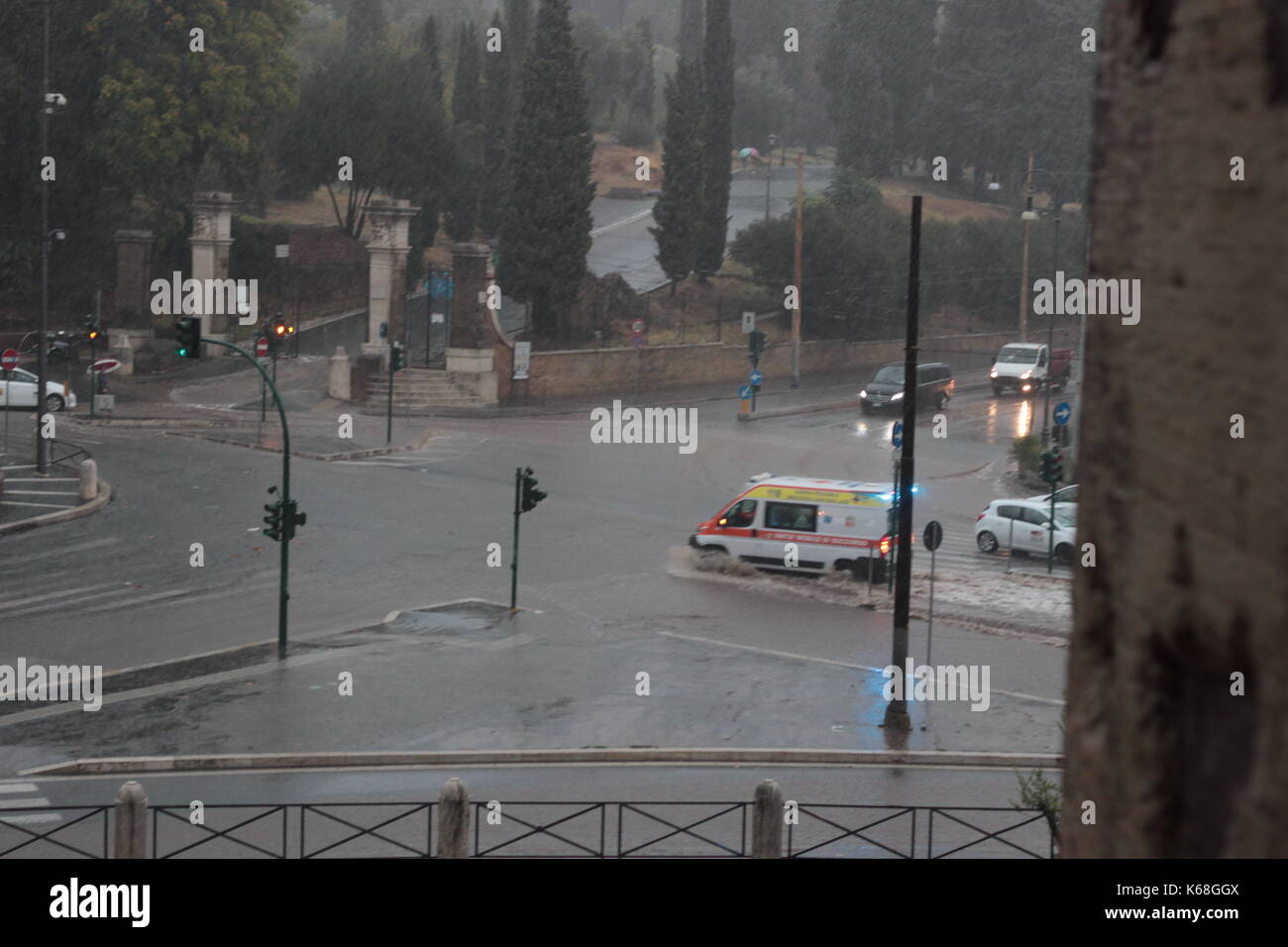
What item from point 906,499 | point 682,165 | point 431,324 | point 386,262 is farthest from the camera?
point 682,165

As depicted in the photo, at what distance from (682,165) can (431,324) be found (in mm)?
11113

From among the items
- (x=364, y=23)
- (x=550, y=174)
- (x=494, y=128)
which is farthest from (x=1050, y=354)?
(x=364, y=23)

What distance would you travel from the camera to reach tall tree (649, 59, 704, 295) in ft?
186

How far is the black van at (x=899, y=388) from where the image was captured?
1887 inches

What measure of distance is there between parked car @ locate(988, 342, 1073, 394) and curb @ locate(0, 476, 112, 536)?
32755 millimetres

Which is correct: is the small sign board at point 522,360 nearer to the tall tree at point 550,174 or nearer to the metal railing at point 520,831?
the tall tree at point 550,174

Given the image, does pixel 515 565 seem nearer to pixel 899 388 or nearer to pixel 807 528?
pixel 807 528

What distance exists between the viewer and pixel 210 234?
51.7m

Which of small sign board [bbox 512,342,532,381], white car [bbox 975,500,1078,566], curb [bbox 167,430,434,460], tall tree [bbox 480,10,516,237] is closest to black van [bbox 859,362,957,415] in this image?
small sign board [bbox 512,342,532,381]

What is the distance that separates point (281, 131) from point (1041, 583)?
44040 millimetres

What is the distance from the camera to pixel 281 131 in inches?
2427

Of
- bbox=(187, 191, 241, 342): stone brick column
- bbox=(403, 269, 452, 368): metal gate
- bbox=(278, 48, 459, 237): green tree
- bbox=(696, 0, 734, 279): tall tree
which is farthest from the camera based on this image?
bbox=(696, 0, 734, 279): tall tree

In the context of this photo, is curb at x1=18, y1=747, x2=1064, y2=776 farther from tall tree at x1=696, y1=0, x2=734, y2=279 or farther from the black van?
tall tree at x1=696, y1=0, x2=734, y2=279
